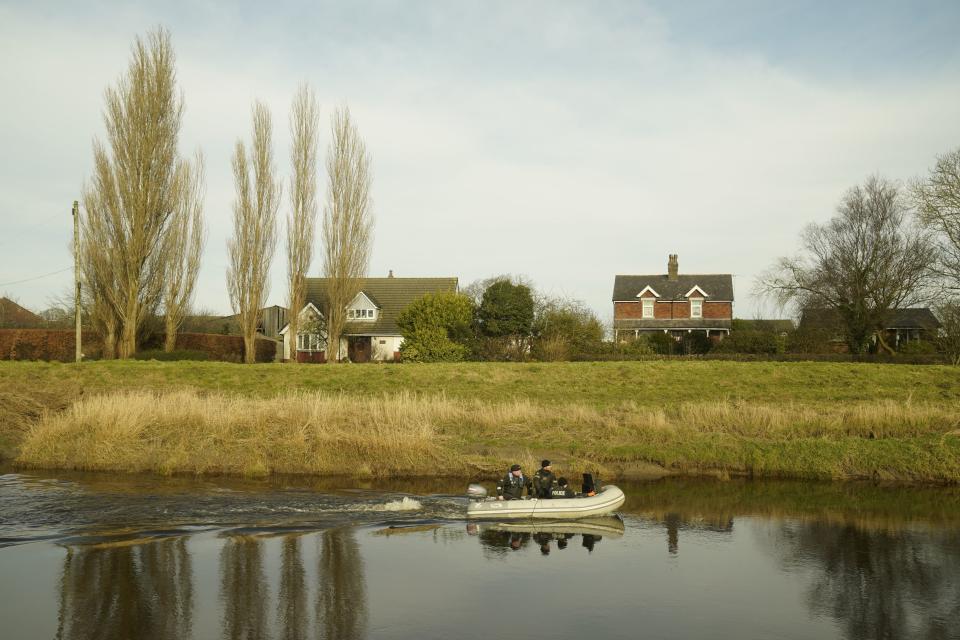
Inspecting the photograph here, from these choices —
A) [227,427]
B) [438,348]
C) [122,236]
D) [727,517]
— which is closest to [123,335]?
[122,236]

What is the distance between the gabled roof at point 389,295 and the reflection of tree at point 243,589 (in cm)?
4021

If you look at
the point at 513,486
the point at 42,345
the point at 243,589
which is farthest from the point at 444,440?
the point at 42,345

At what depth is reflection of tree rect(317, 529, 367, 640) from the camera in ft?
29.6

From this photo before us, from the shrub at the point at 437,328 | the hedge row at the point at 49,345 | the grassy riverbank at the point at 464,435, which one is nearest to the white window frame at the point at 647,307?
the shrub at the point at 437,328

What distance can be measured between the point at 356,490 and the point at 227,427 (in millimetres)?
4862

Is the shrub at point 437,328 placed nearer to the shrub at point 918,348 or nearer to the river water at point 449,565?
the river water at point 449,565

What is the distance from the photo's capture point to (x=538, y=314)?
44.4 m

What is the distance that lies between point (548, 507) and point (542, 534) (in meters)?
0.78

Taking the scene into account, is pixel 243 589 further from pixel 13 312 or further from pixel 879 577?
pixel 13 312

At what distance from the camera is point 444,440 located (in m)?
20.0

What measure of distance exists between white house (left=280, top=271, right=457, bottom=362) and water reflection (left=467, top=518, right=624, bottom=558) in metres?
35.2

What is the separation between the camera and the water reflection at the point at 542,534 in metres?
13.0

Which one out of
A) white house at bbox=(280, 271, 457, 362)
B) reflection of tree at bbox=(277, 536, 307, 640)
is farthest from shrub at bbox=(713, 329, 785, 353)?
reflection of tree at bbox=(277, 536, 307, 640)

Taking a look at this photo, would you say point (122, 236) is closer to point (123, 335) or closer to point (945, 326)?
point (123, 335)
